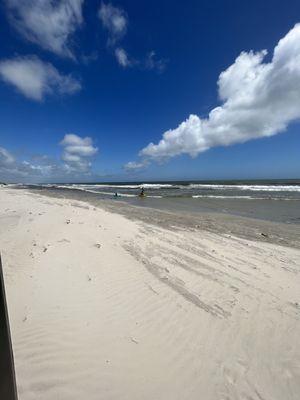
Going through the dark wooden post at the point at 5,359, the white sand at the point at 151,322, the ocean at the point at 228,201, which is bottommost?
the ocean at the point at 228,201

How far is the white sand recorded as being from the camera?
8.52 ft

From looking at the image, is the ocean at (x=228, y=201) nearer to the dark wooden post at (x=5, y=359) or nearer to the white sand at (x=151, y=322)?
the white sand at (x=151, y=322)

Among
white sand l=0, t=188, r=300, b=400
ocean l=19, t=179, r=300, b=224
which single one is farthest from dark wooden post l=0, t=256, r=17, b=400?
ocean l=19, t=179, r=300, b=224

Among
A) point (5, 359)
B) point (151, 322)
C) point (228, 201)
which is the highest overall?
point (5, 359)

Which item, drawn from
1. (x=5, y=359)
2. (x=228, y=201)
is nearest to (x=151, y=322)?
(x=5, y=359)

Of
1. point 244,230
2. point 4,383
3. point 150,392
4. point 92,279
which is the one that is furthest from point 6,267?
point 244,230

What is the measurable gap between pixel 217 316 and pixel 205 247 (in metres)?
3.80

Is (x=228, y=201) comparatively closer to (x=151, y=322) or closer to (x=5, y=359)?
(x=151, y=322)

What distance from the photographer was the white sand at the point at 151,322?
260 cm

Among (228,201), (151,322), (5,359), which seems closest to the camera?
(5,359)

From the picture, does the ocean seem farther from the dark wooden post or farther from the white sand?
the dark wooden post

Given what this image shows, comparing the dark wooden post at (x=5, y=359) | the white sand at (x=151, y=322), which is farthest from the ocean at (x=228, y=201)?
the dark wooden post at (x=5, y=359)

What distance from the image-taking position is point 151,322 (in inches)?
145

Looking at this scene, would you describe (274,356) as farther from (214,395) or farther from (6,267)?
(6,267)
